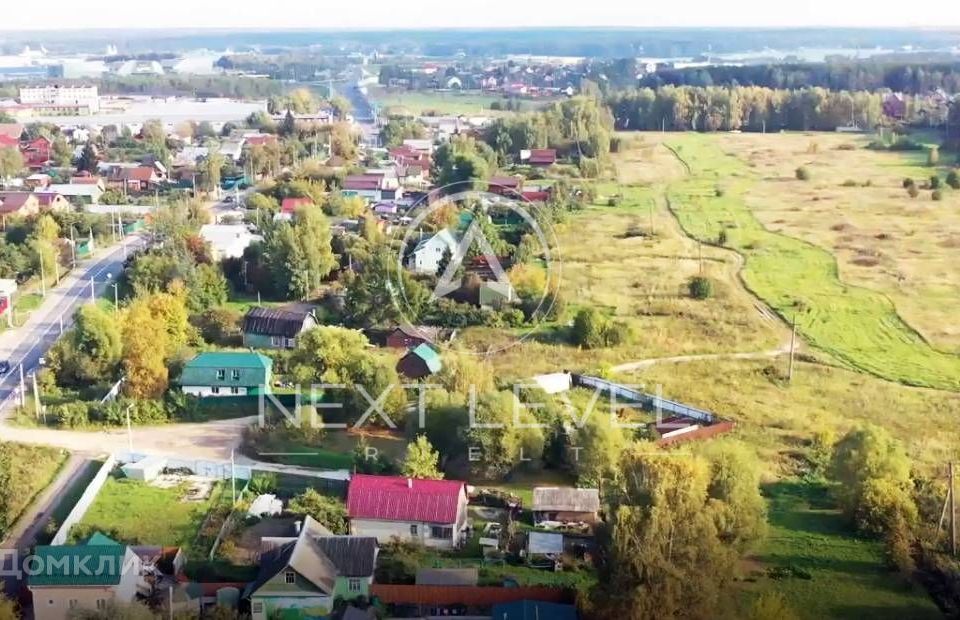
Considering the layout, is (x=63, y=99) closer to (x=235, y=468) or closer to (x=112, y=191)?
(x=112, y=191)

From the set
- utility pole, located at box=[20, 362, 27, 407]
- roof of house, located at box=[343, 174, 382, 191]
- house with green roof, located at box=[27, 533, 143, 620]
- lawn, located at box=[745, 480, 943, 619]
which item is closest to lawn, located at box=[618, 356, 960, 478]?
lawn, located at box=[745, 480, 943, 619]

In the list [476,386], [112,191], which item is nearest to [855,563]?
[476,386]

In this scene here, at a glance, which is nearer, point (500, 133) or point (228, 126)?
point (500, 133)

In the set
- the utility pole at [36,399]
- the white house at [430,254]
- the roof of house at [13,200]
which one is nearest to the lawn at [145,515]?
the utility pole at [36,399]

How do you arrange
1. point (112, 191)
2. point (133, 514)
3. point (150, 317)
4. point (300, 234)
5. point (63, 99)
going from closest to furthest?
1. point (133, 514)
2. point (150, 317)
3. point (300, 234)
4. point (112, 191)
5. point (63, 99)

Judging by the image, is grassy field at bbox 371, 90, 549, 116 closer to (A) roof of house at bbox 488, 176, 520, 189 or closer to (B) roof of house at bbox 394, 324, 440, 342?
(A) roof of house at bbox 488, 176, 520, 189

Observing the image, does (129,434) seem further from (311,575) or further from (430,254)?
(430,254)

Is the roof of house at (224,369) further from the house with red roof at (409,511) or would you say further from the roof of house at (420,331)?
the house with red roof at (409,511)
